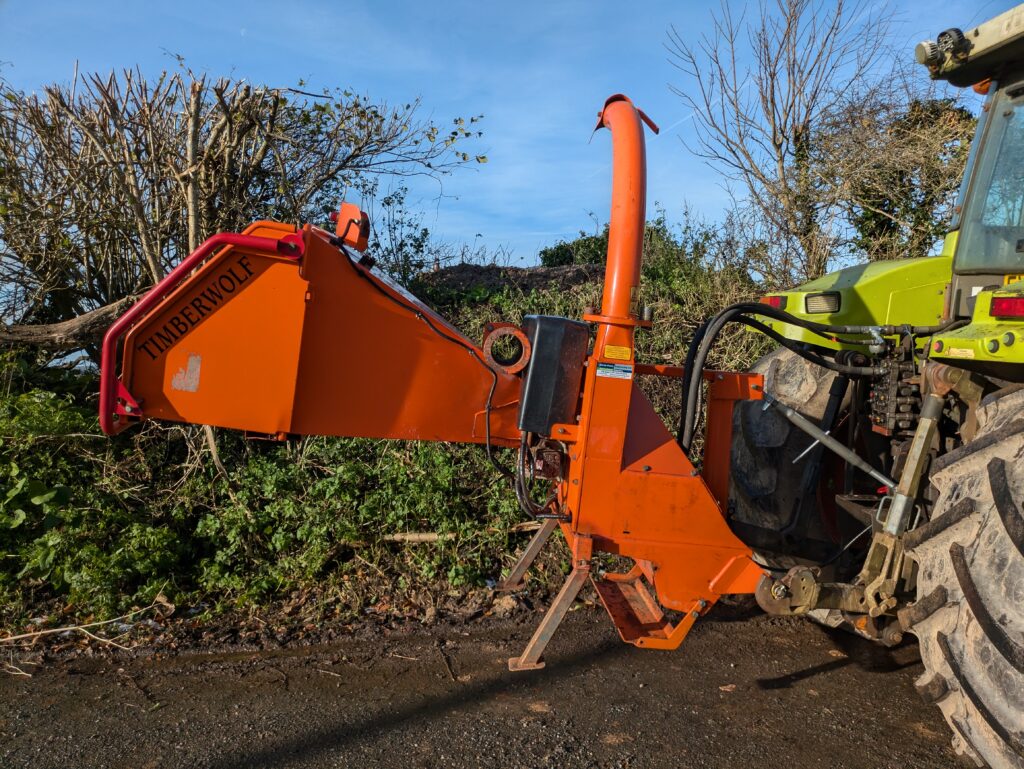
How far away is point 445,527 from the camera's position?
485 centimetres

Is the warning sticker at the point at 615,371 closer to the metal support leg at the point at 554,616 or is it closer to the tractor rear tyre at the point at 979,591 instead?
the metal support leg at the point at 554,616

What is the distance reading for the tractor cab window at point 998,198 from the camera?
300 cm

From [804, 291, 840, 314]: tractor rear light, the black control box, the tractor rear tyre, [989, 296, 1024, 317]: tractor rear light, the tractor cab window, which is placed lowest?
the tractor rear tyre

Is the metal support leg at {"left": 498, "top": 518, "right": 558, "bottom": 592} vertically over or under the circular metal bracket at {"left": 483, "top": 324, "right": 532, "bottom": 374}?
under

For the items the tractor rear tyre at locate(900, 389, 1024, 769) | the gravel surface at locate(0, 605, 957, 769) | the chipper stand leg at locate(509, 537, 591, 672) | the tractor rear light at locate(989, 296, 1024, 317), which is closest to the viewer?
the tractor rear tyre at locate(900, 389, 1024, 769)

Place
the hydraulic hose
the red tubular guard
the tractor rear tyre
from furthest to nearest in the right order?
the hydraulic hose → the red tubular guard → the tractor rear tyre

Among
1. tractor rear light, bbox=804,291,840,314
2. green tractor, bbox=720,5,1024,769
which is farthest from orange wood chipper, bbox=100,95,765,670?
tractor rear light, bbox=804,291,840,314

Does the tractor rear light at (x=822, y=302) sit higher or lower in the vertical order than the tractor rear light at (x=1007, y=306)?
higher

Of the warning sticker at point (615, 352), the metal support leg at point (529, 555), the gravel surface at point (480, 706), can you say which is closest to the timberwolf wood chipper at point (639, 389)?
the warning sticker at point (615, 352)

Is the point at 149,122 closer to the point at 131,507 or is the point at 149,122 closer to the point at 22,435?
the point at 22,435

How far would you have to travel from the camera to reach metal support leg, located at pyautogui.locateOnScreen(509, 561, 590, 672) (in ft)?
10.00

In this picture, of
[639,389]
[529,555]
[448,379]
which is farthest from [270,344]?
[529,555]

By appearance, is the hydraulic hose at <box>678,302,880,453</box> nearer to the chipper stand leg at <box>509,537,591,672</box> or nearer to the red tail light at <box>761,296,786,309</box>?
the red tail light at <box>761,296,786,309</box>

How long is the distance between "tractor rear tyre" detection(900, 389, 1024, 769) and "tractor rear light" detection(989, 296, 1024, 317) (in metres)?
0.26
